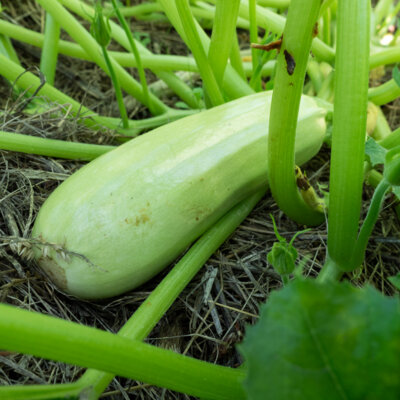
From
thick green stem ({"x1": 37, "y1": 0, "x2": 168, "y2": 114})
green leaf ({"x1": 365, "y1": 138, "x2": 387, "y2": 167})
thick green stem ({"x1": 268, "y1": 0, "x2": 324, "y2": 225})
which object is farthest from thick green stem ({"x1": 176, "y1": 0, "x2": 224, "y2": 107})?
green leaf ({"x1": 365, "y1": 138, "x2": 387, "y2": 167})

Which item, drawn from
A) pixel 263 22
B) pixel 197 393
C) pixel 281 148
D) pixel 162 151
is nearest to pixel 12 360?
pixel 197 393

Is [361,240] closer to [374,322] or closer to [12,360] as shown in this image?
[374,322]

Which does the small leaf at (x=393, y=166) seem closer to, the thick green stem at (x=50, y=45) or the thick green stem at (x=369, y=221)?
the thick green stem at (x=369, y=221)

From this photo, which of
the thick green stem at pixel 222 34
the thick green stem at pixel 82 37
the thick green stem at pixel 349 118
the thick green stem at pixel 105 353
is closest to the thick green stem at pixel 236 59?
the thick green stem at pixel 222 34

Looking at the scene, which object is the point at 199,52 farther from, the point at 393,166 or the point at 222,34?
the point at 393,166

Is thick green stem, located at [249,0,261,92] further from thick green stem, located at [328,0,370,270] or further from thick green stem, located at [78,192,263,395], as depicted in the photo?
thick green stem, located at [328,0,370,270]
